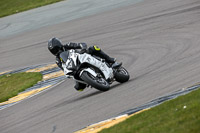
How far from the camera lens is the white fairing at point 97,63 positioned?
11070 mm

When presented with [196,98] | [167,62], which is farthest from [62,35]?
[196,98]

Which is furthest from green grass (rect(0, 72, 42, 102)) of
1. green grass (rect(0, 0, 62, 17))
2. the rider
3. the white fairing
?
green grass (rect(0, 0, 62, 17))

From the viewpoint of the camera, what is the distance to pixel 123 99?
Result: 10094 mm

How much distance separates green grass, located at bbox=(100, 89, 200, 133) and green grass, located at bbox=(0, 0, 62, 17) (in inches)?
949

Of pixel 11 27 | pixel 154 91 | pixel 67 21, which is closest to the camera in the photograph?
pixel 154 91

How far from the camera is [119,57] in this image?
16094 mm

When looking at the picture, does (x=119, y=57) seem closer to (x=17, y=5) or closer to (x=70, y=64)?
(x=70, y=64)

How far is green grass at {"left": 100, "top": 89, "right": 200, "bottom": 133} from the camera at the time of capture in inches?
254

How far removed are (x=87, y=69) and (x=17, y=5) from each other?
2287cm

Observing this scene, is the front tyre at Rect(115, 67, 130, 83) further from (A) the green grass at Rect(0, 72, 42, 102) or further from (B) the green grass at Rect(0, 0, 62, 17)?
(B) the green grass at Rect(0, 0, 62, 17)

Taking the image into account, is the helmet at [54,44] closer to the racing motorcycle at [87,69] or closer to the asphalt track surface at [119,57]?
the racing motorcycle at [87,69]

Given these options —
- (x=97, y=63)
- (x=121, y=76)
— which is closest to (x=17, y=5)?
(x=121, y=76)

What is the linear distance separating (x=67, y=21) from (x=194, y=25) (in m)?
9.54

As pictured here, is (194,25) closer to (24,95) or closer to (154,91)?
(24,95)
